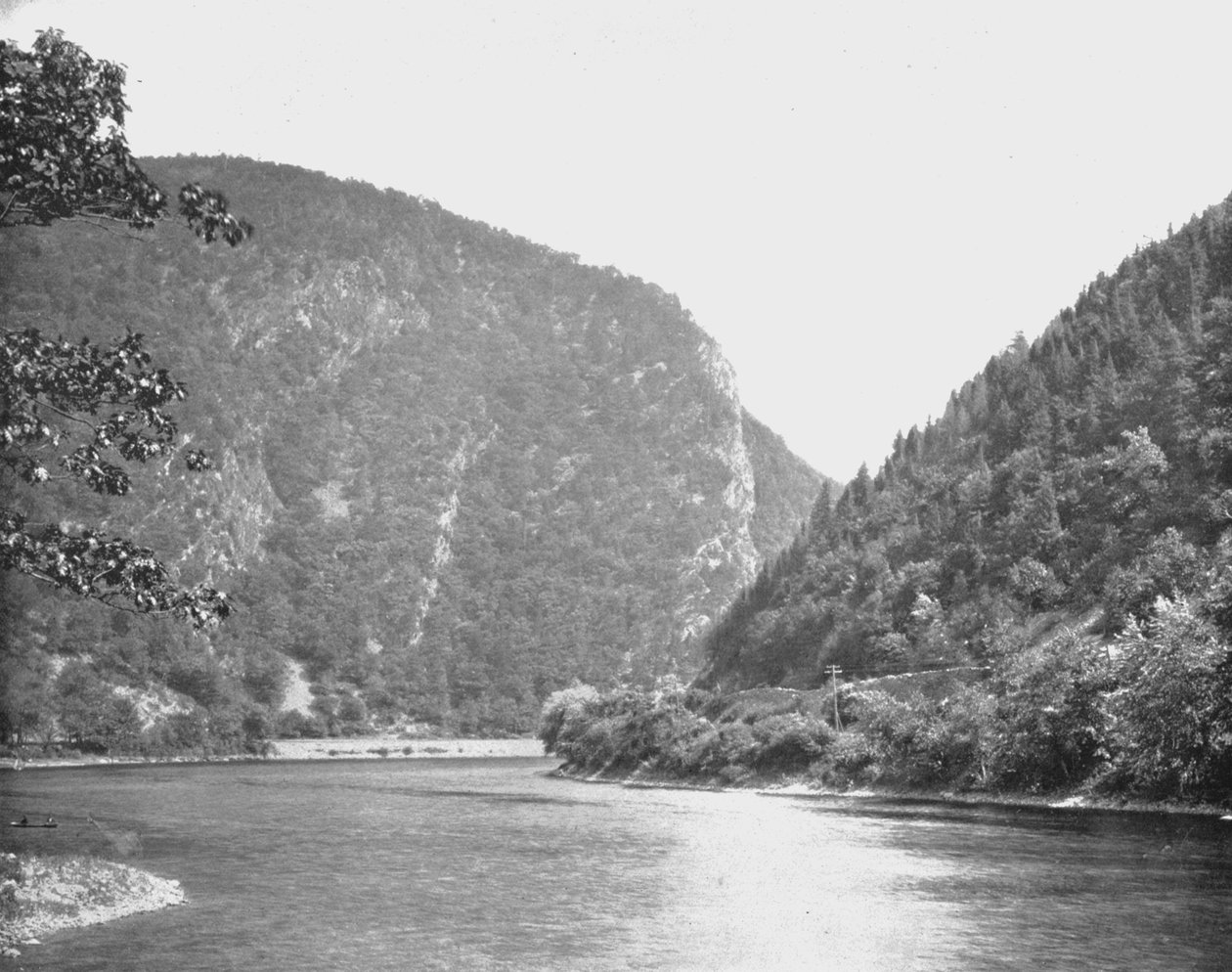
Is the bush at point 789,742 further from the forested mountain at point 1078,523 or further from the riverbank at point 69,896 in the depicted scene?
the riverbank at point 69,896

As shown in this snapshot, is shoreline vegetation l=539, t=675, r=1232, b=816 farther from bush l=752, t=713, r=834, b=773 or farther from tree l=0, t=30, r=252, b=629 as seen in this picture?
tree l=0, t=30, r=252, b=629

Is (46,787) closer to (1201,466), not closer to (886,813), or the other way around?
(886,813)

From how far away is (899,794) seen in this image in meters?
112

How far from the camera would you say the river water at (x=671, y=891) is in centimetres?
3416

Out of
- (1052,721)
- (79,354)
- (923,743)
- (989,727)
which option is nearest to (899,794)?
(923,743)

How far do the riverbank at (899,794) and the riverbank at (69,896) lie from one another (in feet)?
198

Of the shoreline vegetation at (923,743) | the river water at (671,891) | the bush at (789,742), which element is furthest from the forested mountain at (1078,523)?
the river water at (671,891)

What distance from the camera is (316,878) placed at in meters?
53.9

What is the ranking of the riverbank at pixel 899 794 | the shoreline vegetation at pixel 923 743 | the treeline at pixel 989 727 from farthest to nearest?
the shoreline vegetation at pixel 923 743 < the riverbank at pixel 899 794 < the treeline at pixel 989 727

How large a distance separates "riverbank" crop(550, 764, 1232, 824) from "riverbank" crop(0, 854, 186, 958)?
60.4 m

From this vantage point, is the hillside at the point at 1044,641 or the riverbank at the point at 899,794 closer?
the hillside at the point at 1044,641

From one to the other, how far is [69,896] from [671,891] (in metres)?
24.8

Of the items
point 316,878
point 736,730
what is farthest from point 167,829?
point 736,730

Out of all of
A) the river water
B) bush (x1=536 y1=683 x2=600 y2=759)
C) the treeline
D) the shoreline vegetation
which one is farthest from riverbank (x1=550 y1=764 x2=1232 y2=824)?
bush (x1=536 y1=683 x2=600 y2=759)
